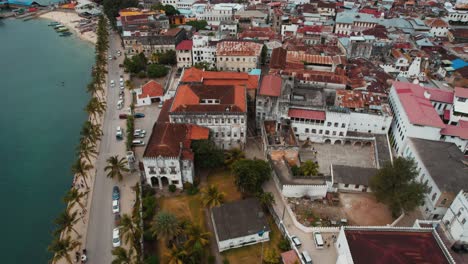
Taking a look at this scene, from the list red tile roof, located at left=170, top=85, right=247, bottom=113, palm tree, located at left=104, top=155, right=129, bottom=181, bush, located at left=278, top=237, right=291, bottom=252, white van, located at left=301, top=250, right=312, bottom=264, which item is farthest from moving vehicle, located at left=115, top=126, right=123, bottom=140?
white van, located at left=301, top=250, right=312, bottom=264

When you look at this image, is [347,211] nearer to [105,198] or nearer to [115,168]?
[115,168]

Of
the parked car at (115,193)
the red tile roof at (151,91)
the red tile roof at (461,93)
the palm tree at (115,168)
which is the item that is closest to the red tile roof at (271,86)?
the red tile roof at (151,91)

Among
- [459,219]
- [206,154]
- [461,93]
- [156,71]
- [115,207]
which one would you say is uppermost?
[461,93]

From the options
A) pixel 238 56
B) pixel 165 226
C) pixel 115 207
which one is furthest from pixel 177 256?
pixel 238 56

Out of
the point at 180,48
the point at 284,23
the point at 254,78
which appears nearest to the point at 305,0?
the point at 284,23

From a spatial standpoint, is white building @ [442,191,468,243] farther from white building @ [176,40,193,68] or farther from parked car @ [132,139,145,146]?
white building @ [176,40,193,68]

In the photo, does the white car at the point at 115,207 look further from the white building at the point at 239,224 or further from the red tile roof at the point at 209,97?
the red tile roof at the point at 209,97
